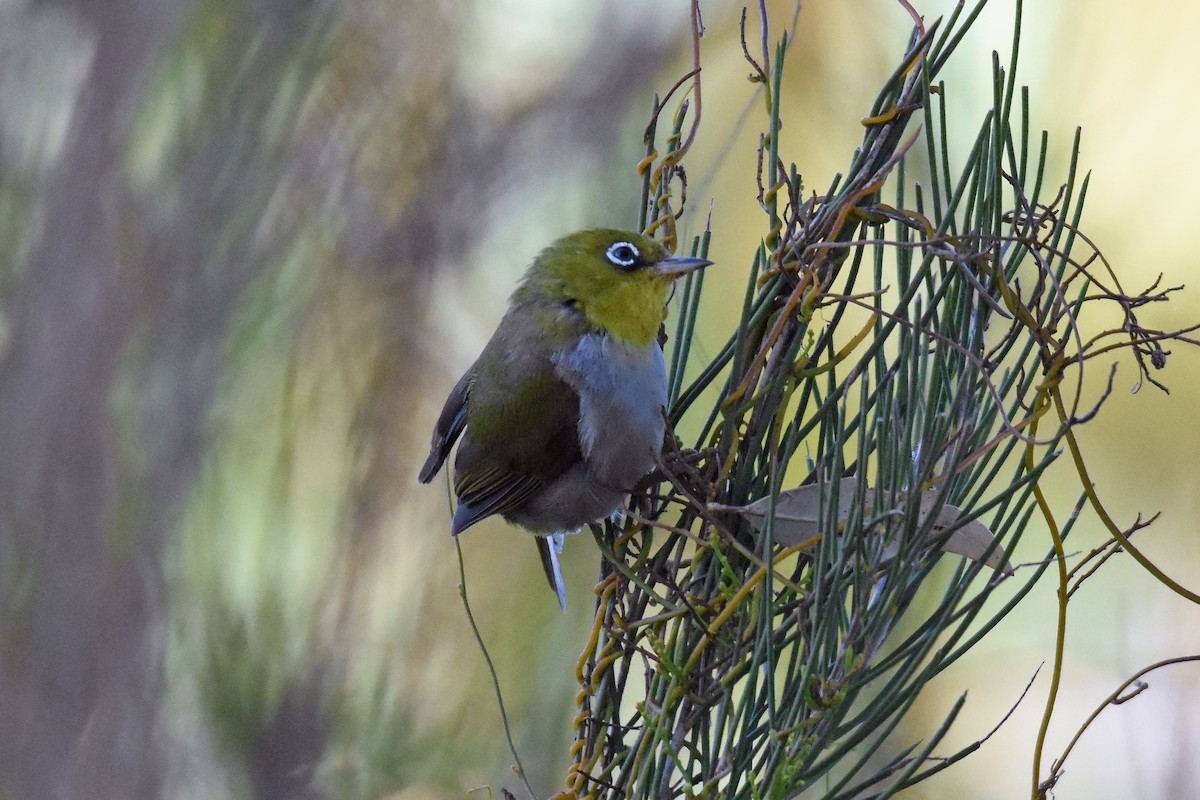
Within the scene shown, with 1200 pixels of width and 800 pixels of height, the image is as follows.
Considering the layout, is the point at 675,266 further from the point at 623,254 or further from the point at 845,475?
the point at 845,475

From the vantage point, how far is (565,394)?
50.3 inches

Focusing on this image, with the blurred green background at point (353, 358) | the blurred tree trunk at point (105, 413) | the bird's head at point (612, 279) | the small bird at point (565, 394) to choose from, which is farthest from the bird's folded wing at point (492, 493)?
the blurred tree trunk at point (105, 413)

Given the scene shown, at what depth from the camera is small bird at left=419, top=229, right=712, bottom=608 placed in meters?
1.17

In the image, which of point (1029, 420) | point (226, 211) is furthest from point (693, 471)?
point (226, 211)

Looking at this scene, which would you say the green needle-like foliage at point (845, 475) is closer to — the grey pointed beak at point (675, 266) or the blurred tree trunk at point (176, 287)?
the grey pointed beak at point (675, 266)

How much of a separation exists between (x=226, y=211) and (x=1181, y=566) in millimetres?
1621

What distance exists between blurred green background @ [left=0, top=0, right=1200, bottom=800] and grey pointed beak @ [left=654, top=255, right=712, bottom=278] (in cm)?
67

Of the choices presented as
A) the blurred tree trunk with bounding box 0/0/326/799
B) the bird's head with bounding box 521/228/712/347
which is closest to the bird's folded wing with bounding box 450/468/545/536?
the bird's head with bounding box 521/228/712/347

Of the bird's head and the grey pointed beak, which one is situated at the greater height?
the bird's head

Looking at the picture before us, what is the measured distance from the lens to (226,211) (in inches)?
72.5

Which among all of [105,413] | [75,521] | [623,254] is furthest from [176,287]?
[623,254]

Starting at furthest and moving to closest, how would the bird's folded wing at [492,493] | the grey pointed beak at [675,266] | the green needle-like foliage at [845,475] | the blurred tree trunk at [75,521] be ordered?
the blurred tree trunk at [75,521]
the bird's folded wing at [492,493]
the grey pointed beak at [675,266]
the green needle-like foliage at [845,475]

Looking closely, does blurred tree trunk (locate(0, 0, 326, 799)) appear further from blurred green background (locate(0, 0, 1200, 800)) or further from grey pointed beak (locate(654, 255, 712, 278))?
grey pointed beak (locate(654, 255, 712, 278))

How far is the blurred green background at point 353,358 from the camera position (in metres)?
1.77
